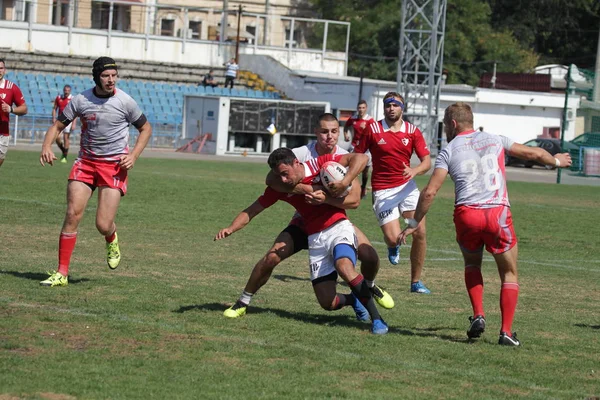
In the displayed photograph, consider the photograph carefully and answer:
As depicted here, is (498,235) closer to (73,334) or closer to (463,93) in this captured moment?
(73,334)

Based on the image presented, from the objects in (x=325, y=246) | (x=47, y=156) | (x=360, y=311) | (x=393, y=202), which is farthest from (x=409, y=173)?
(x=47, y=156)

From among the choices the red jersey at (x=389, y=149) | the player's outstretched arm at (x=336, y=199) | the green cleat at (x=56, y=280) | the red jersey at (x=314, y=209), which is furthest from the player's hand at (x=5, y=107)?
the player's outstretched arm at (x=336, y=199)

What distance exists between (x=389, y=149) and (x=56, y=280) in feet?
14.2

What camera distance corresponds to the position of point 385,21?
71.1 m

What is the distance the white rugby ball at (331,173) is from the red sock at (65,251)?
A: 3.06 m

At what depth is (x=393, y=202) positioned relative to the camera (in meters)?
12.1

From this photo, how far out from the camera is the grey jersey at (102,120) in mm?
10180

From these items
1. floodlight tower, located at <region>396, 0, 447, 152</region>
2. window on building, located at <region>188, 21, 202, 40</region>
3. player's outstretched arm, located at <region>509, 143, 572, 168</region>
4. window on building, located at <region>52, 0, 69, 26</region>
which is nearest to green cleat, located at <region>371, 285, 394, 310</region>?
player's outstretched arm, located at <region>509, 143, 572, 168</region>

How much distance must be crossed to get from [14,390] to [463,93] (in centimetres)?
5357

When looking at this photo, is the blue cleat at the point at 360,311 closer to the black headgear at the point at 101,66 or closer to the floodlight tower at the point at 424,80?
the black headgear at the point at 101,66

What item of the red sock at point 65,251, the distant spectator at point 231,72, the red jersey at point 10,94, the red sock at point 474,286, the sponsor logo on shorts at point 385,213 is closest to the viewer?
the red sock at point 474,286

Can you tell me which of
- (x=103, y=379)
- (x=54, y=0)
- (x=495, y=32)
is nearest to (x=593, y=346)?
(x=103, y=379)

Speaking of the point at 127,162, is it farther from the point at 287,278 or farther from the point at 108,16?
the point at 108,16

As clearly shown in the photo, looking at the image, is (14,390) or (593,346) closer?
(14,390)
